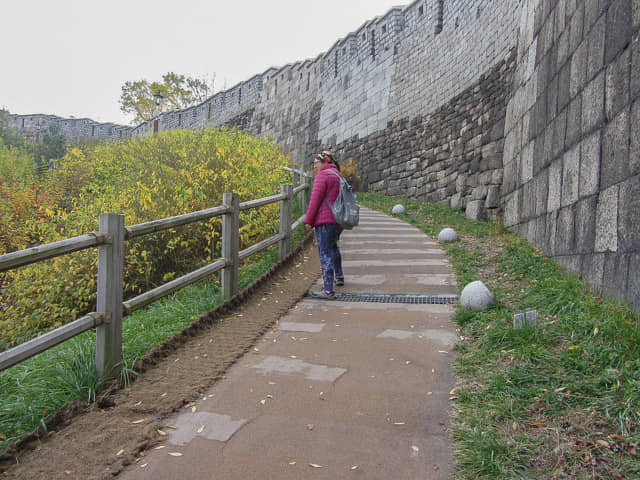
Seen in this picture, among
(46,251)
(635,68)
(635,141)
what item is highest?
(635,68)

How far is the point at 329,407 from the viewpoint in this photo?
2.44 metres

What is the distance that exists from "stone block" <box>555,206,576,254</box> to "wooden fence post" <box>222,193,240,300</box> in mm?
2832

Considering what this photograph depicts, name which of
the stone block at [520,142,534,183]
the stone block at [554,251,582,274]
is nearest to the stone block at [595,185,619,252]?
the stone block at [554,251,582,274]

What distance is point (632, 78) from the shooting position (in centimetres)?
307

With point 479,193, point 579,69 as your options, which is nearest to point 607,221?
point 579,69

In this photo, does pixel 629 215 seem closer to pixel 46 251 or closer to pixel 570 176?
pixel 570 176

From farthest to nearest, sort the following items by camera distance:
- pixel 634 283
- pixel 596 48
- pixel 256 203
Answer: pixel 256 203
pixel 596 48
pixel 634 283

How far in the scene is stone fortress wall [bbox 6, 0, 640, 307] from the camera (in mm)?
3318

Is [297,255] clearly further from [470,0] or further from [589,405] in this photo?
[470,0]

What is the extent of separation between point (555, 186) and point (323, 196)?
2.23 m

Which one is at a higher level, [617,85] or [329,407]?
[617,85]

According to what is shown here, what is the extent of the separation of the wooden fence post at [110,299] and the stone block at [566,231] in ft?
11.4

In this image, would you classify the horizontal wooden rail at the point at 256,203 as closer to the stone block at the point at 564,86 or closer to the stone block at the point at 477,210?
the stone block at the point at 564,86

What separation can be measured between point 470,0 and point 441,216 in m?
4.62
